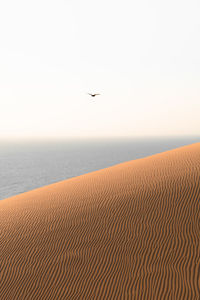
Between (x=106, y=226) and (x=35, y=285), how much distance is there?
300cm

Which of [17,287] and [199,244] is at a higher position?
[199,244]

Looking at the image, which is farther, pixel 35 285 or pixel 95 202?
pixel 95 202

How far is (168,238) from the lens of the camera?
6.71 m

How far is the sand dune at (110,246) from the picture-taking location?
5387 millimetres

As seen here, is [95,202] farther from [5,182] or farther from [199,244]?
[5,182]

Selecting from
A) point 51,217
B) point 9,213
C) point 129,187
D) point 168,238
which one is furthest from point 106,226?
point 9,213

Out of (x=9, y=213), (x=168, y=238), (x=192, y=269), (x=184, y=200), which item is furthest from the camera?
(x=9, y=213)

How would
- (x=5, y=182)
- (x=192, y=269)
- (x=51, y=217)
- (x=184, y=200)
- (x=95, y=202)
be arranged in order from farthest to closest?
(x=5, y=182) < (x=95, y=202) < (x=51, y=217) < (x=184, y=200) < (x=192, y=269)

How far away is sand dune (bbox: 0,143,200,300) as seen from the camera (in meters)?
5.39

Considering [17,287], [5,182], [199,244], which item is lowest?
[5,182]

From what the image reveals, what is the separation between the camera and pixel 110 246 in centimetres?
685

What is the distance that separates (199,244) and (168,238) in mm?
848

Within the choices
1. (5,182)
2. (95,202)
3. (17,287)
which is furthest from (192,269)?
(5,182)

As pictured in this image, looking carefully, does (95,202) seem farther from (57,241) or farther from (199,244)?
(199,244)
